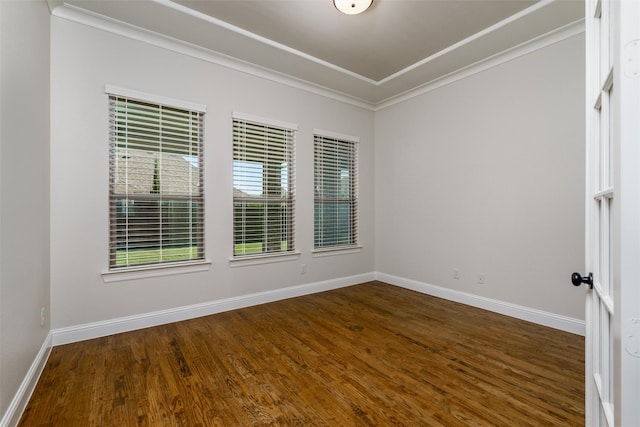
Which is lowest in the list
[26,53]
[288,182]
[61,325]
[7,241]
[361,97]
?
[61,325]

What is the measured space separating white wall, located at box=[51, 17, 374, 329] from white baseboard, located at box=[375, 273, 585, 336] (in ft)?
5.32

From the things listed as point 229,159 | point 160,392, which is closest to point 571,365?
point 160,392

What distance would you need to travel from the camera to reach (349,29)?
3021mm

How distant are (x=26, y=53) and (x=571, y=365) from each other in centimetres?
452

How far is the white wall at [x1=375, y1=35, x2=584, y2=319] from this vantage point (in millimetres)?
2900

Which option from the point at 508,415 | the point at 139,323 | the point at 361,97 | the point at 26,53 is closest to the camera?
the point at 508,415

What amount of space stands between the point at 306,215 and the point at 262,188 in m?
0.78

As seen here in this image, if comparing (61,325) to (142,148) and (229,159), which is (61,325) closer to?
(142,148)

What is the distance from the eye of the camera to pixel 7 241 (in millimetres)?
1584

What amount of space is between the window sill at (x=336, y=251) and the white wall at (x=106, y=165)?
0.13 metres

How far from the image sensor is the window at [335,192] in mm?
4375

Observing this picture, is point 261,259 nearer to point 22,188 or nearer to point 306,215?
point 306,215

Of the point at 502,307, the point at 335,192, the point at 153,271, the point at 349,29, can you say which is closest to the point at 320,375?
the point at 153,271

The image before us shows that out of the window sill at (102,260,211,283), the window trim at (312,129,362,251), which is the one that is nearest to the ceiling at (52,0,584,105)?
the window trim at (312,129,362,251)
